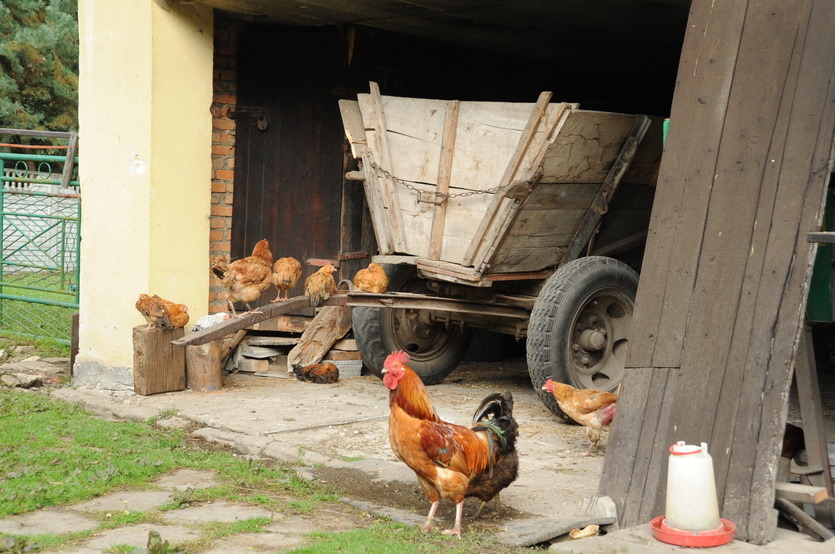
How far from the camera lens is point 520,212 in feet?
22.6

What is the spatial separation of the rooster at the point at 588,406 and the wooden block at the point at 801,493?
1.94 meters

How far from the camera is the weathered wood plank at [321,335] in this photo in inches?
348

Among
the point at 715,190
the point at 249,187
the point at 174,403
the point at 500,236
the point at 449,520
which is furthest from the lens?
the point at 249,187

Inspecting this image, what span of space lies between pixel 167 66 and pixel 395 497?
14.5 ft

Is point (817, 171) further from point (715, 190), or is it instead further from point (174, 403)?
point (174, 403)

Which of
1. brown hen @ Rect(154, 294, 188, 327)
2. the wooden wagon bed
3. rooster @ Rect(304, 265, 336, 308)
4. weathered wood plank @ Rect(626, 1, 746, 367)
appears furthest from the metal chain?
weathered wood plank @ Rect(626, 1, 746, 367)

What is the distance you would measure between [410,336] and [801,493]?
4.77 meters

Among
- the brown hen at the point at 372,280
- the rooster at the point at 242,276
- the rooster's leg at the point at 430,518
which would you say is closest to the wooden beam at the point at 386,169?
the brown hen at the point at 372,280

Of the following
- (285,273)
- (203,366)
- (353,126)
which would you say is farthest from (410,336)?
(353,126)

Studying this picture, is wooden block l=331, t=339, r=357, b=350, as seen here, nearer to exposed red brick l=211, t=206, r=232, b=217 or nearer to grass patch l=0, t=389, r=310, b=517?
exposed red brick l=211, t=206, r=232, b=217

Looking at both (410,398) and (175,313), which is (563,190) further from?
(175,313)

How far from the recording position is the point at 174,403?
749 cm

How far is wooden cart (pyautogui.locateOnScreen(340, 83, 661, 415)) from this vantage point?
684 centimetres

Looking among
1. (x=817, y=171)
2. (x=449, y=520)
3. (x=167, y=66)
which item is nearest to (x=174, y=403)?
(x=167, y=66)
